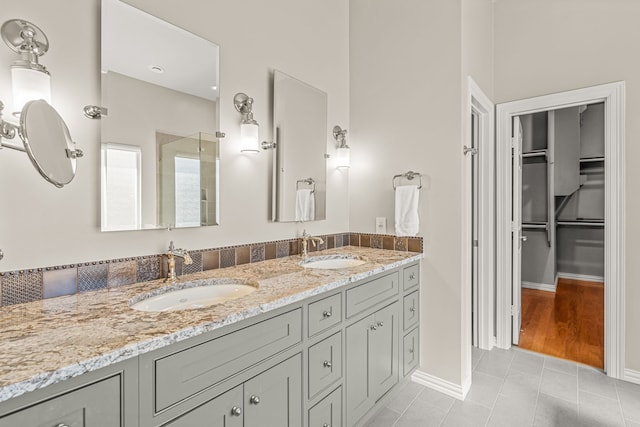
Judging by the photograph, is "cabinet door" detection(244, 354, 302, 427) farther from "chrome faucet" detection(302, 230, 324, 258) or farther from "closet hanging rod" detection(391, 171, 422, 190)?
"closet hanging rod" detection(391, 171, 422, 190)

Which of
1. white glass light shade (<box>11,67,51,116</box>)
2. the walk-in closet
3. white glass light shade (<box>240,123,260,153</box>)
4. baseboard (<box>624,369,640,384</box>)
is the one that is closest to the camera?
white glass light shade (<box>11,67,51,116</box>)

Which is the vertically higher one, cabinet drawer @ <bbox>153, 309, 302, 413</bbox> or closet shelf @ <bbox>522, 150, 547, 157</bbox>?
closet shelf @ <bbox>522, 150, 547, 157</bbox>

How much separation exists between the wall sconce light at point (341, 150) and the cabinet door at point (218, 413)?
1823 mm

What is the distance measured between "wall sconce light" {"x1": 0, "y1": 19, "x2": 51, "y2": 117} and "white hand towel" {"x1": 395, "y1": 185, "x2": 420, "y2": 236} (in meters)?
1.94

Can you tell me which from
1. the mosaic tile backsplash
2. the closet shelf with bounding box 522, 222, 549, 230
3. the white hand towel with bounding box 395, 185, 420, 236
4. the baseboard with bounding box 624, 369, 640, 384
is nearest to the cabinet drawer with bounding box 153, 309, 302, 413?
the mosaic tile backsplash

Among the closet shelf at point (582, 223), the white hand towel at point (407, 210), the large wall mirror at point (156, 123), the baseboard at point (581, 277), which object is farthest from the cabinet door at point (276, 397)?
the baseboard at point (581, 277)

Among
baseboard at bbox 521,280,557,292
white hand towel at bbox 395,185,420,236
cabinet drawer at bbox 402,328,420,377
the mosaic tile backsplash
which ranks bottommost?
baseboard at bbox 521,280,557,292

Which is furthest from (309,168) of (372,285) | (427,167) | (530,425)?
(530,425)

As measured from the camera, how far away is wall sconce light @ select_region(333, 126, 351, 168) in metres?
2.57

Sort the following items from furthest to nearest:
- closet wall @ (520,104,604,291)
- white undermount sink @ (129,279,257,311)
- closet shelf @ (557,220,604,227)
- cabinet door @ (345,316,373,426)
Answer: closet shelf @ (557,220,604,227) < closet wall @ (520,104,604,291) < cabinet door @ (345,316,373,426) < white undermount sink @ (129,279,257,311)

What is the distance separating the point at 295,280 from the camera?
58.6 inches

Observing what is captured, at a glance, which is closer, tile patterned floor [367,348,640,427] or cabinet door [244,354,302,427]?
cabinet door [244,354,302,427]

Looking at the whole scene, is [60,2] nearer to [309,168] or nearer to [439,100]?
[309,168]

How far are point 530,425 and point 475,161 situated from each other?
1.90m
